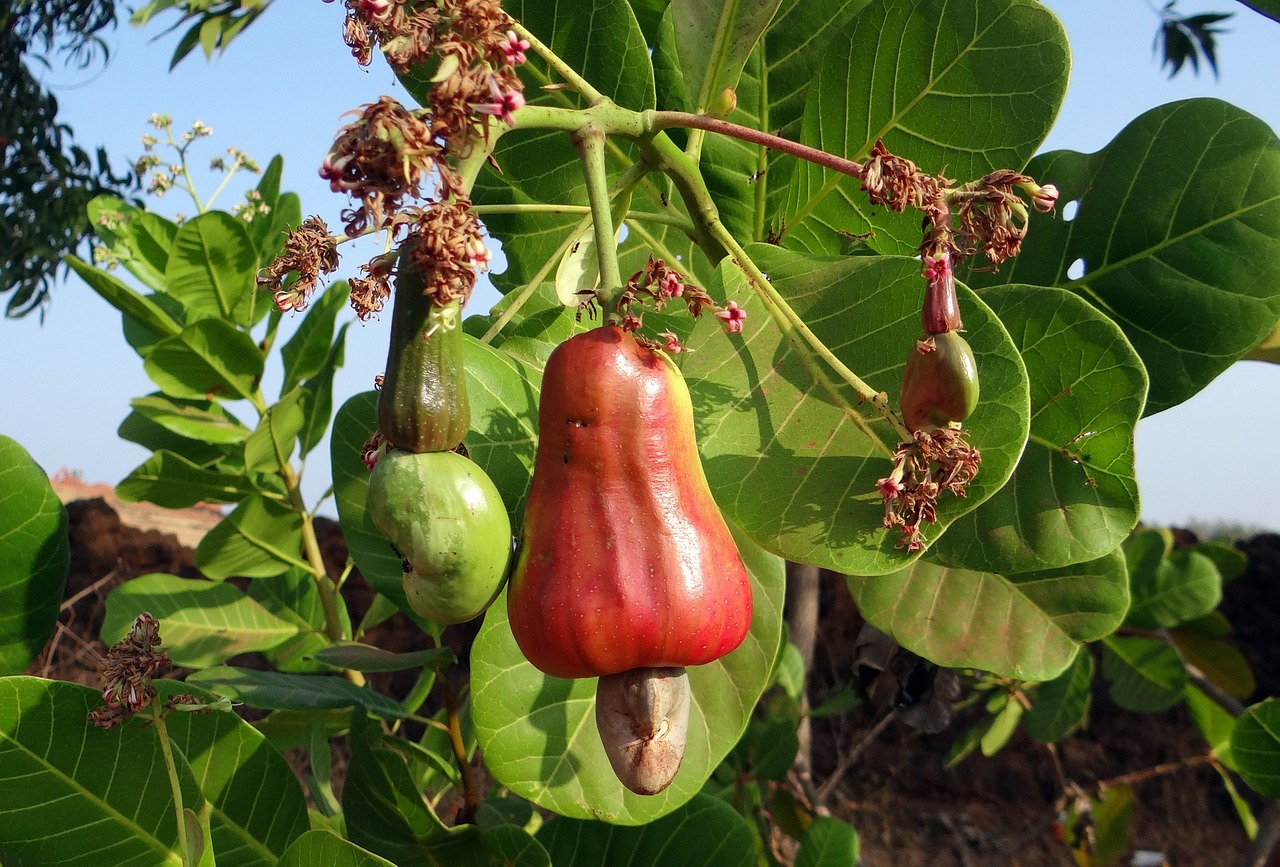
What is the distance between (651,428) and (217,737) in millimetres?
684

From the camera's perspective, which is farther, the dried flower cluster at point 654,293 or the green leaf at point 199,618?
the green leaf at point 199,618

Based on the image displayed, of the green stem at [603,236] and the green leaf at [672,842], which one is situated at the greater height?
the green stem at [603,236]

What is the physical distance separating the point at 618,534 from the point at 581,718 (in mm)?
442

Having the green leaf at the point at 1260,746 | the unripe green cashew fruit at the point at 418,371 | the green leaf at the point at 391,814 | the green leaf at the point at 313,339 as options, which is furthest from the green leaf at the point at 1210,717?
the unripe green cashew fruit at the point at 418,371

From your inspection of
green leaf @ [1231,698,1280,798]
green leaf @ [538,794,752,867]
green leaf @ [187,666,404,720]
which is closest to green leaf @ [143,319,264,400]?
green leaf @ [187,666,404,720]

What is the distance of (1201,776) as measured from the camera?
16.8ft

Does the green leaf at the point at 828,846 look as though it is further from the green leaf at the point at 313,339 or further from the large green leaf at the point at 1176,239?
the green leaf at the point at 313,339

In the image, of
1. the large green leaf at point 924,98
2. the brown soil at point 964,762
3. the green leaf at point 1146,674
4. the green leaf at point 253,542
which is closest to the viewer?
the large green leaf at point 924,98

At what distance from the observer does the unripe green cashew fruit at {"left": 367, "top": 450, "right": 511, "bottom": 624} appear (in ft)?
2.29

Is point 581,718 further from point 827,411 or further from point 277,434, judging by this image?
point 277,434

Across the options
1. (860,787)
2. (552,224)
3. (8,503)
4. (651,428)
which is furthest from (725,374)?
(860,787)

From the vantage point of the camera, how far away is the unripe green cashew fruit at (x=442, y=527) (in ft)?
2.29

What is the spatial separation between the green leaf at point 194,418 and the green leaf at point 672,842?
1.09 meters

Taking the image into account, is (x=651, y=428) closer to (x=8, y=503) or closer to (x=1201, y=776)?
(x=8, y=503)
